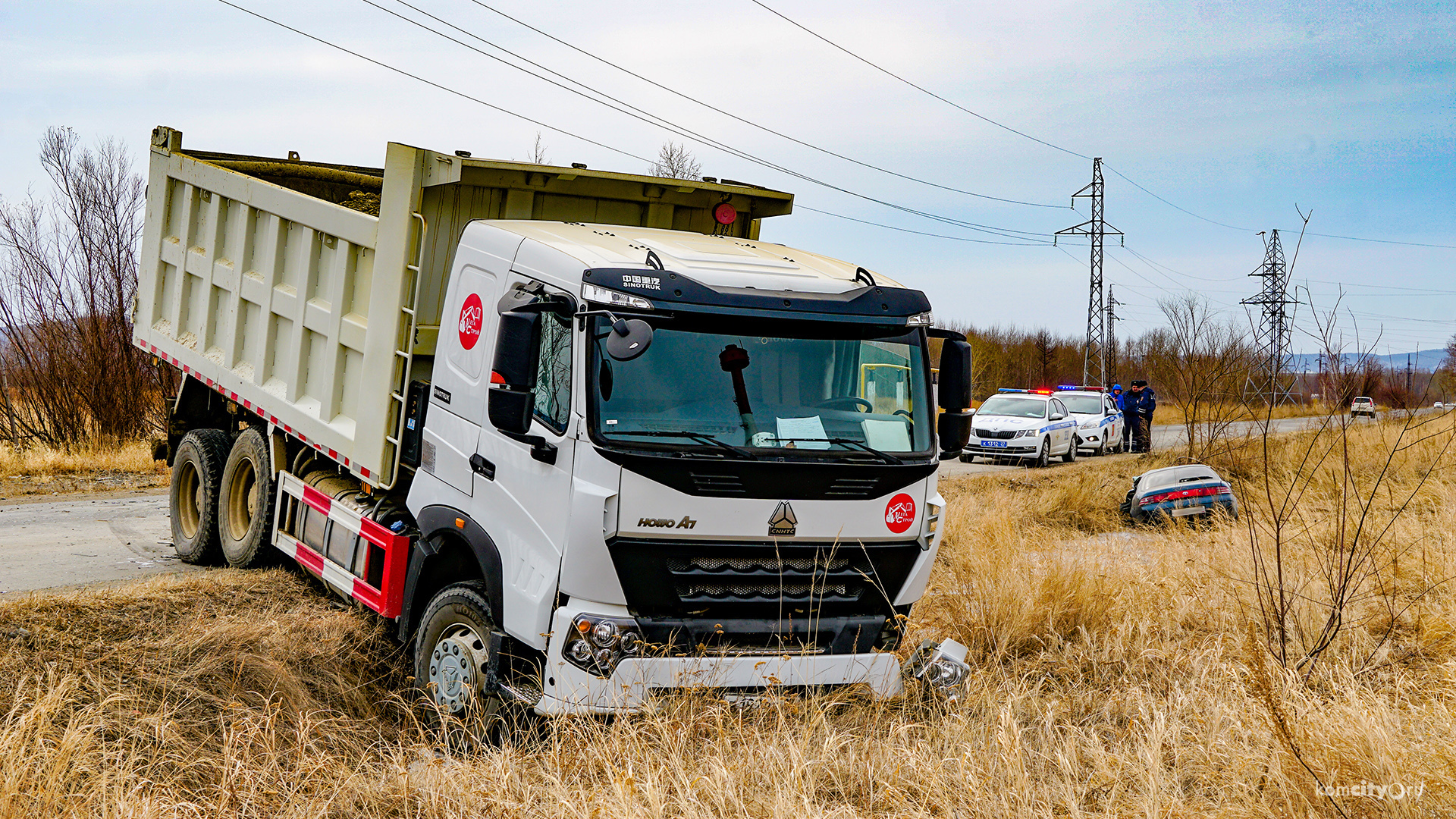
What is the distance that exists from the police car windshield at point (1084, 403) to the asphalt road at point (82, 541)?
19.6 metres

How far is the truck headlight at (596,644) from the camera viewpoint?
4.22 meters

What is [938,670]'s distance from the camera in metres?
4.97

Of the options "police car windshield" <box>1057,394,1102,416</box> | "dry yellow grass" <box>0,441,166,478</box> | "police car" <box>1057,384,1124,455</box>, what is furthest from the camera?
"police car windshield" <box>1057,394,1102,416</box>

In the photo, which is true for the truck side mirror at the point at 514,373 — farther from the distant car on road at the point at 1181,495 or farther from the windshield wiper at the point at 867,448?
the distant car on road at the point at 1181,495

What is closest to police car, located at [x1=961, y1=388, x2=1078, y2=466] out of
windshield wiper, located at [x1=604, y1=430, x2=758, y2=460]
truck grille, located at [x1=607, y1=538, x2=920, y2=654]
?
truck grille, located at [x1=607, y1=538, x2=920, y2=654]

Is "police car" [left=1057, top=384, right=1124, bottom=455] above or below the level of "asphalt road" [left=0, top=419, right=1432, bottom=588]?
above

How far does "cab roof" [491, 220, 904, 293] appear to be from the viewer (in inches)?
182

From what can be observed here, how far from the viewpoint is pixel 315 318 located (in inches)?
255

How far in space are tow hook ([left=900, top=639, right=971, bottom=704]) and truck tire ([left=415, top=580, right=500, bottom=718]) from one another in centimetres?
194

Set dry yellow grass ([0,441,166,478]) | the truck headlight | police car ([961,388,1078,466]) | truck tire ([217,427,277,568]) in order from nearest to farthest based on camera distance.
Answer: the truck headlight, truck tire ([217,427,277,568]), dry yellow grass ([0,441,166,478]), police car ([961,388,1078,466])

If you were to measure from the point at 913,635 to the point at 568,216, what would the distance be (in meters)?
3.22

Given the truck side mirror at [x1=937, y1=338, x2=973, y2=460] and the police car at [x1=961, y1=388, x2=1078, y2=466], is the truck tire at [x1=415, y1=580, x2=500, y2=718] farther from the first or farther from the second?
the police car at [x1=961, y1=388, x2=1078, y2=466]

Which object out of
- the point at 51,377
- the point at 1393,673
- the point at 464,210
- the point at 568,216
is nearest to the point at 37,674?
the point at 464,210

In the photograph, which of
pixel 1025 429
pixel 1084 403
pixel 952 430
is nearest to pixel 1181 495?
pixel 952 430
